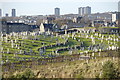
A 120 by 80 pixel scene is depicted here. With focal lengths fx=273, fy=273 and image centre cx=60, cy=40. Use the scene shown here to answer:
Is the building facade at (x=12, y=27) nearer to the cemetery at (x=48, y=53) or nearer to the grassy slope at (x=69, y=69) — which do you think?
the cemetery at (x=48, y=53)

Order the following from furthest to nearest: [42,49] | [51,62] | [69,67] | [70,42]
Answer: [70,42] → [42,49] → [51,62] → [69,67]

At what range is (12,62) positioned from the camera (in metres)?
26.9

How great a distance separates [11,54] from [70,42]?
1258 cm

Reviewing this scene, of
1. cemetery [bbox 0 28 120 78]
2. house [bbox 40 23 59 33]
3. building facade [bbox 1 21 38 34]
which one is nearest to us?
cemetery [bbox 0 28 120 78]

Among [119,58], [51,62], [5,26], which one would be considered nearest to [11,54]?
[51,62]

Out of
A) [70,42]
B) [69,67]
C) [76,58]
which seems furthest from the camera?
[70,42]

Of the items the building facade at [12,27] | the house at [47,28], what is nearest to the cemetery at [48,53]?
the house at [47,28]

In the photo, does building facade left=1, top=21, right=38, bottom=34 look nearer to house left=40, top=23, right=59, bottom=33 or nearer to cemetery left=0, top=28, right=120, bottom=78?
house left=40, top=23, right=59, bottom=33

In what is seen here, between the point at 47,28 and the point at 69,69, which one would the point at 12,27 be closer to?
the point at 47,28

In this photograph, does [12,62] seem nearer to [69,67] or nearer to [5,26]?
[69,67]

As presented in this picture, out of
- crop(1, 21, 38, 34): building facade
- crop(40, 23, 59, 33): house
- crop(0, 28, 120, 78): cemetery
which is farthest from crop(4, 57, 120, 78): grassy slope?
crop(1, 21, 38, 34): building facade

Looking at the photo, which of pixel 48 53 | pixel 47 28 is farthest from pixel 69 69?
pixel 47 28

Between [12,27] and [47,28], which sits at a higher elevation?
[12,27]

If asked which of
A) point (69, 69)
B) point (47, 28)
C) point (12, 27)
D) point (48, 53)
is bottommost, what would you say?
point (69, 69)
